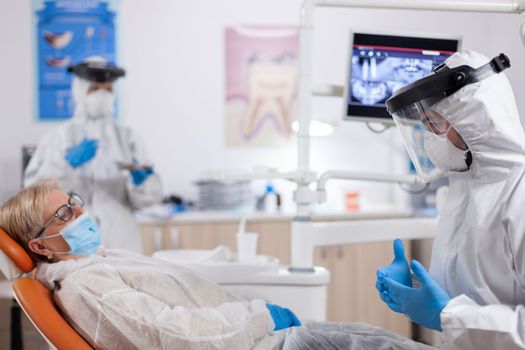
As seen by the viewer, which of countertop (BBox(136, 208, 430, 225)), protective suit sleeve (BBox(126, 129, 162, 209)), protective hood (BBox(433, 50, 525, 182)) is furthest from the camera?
countertop (BBox(136, 208, 430, 225))

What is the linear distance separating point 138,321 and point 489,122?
3.10 feet

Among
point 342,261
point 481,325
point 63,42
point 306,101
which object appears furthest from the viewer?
point 63,42

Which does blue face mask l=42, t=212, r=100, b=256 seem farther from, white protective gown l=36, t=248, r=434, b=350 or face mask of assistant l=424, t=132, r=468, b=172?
face mask of assistant l=424, t=132, r=468, b=172

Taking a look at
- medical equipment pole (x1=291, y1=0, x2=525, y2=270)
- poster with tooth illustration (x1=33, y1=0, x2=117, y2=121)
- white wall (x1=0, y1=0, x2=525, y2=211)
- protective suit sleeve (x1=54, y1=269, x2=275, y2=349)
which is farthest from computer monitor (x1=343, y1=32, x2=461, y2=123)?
poster with tooth illustration (x1=33, y1=0, x2=117, y2=121)

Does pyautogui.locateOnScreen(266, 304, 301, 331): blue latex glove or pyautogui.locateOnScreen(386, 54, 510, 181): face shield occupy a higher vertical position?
pyautogui.locateOnScreen(386, 54, 510, 181): face shield

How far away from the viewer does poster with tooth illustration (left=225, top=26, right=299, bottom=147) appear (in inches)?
143

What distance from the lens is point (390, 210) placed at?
3.40 meters

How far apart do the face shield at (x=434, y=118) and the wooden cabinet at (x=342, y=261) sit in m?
1.80

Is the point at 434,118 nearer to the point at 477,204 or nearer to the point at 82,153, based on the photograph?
the point at 477,204

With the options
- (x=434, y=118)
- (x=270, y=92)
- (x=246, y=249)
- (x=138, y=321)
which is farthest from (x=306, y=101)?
(x=270, y=92)

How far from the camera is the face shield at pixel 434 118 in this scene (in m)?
1.27

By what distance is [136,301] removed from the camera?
151 cm

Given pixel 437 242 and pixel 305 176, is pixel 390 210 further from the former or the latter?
pixel 437 242

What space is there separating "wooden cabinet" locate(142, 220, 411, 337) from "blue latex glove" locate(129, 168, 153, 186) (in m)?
0.57
